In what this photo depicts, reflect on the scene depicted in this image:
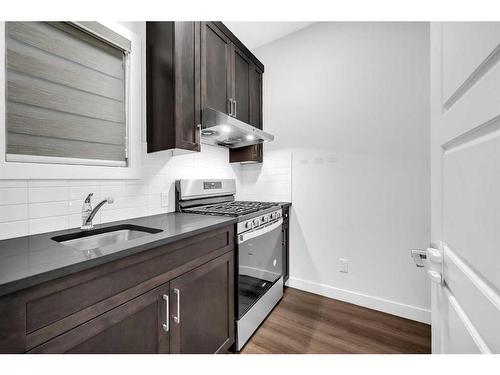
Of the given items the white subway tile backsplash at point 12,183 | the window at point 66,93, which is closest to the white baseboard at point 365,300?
the window at point 66,93

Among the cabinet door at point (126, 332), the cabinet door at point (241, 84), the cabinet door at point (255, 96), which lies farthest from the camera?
the cabinet door at point (255, 96)

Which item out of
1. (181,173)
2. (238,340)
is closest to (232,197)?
(181,173)

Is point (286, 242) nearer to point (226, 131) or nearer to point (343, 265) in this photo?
point (343, 265)

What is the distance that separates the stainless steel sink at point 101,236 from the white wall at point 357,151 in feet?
5.15

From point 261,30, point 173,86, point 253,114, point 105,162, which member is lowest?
point 105,162

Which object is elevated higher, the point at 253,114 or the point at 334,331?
the point at 253,114

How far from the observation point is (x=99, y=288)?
0.80 metres

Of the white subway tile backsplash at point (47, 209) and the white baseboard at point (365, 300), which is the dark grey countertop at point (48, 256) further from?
the white baseboard at point (365, 300)

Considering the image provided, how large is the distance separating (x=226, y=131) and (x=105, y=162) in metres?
0.91

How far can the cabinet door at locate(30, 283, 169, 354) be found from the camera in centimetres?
73

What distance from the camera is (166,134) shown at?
1.52 metres

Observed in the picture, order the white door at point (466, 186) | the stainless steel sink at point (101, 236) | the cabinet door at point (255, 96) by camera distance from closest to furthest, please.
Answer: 1. the white door at point (466, 186)
2. the stainless steel sink at point (101, 236)
3. the cabinet door at point (255, 96)

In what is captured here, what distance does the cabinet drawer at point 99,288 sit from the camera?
66cm

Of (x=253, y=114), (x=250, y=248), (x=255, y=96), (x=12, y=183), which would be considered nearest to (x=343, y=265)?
(x=250, y=248)
